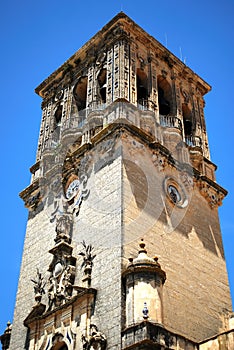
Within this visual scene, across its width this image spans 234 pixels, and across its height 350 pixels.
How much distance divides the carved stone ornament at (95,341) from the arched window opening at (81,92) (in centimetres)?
1188

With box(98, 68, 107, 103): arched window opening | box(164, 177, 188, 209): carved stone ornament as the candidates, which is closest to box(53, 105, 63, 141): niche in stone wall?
box(98, 68, 107, 103): arched window opening

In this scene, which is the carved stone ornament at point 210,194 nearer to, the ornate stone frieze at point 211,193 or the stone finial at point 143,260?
the ornate stone frieze at point 211,193

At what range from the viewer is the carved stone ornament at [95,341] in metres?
15.2

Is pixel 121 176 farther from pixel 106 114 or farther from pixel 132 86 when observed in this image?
pixel 132 86

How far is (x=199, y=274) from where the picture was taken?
1930cm

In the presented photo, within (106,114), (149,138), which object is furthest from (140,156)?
(106,114)

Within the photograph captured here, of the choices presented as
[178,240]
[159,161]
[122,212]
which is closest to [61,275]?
[122,212]

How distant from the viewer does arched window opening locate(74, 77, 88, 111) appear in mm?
25134

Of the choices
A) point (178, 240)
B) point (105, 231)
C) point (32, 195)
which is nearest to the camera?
point (105, 231)

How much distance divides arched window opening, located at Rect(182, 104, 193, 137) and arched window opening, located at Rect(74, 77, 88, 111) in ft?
14.6

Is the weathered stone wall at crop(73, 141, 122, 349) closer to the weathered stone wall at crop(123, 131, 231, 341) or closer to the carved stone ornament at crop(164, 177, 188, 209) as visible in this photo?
the weathered stone wall at crop(123, 131, 231, 341)

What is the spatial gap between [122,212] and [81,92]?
9.32 metres

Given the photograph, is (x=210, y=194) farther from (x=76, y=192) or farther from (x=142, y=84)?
(x=142, y=84)

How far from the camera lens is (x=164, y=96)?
2542 centimetres
